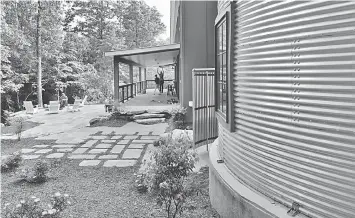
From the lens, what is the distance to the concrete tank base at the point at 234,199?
295 cm

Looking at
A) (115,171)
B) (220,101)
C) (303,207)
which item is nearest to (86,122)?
(115,171)

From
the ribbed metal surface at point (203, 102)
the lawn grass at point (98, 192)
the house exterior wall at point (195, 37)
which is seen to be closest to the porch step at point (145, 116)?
the house exterior wall at point (195, 37)

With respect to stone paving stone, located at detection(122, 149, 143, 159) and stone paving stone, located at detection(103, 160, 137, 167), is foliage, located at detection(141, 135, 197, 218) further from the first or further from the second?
stone paving stone, located at detection(122, 149, 143, 159)

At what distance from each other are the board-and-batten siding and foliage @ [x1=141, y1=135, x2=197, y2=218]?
0.82 metres

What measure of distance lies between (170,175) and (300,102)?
6.54 feet

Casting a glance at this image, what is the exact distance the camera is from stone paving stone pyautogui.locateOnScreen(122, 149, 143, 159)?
8105 millimetres

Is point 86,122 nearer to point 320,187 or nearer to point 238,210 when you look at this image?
point 238,210

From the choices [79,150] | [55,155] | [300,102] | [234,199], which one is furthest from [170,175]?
[79,150]

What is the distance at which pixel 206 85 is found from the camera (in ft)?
24.7

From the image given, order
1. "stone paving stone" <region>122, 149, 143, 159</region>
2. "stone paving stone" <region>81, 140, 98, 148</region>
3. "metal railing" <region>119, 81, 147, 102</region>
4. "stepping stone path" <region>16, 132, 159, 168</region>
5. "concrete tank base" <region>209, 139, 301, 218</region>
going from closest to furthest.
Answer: "concrete tank base" <region>209, 139, 301, 218</region>, "stepping stone path" <region>16, 132, 159, 168</region>, "stone paving stone" <region>122, 149, 143, 159</region>, "stone paving stone" <region>81, 140, 98, 148</region>, "metal railing" <region>119, 81, 147, 102</region>

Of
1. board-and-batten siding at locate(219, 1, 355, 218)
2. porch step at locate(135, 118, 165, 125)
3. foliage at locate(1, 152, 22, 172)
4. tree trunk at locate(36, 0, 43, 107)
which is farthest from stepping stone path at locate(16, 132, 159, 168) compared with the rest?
tree trunk at locate(36, 0, 43, 107)

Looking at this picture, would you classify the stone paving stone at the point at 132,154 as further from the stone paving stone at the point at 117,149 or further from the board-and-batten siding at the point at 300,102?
the board-and-batten siding at the point at 300,102

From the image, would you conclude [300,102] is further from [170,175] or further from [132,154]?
[132,154]

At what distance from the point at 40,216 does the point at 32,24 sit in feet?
80.5
